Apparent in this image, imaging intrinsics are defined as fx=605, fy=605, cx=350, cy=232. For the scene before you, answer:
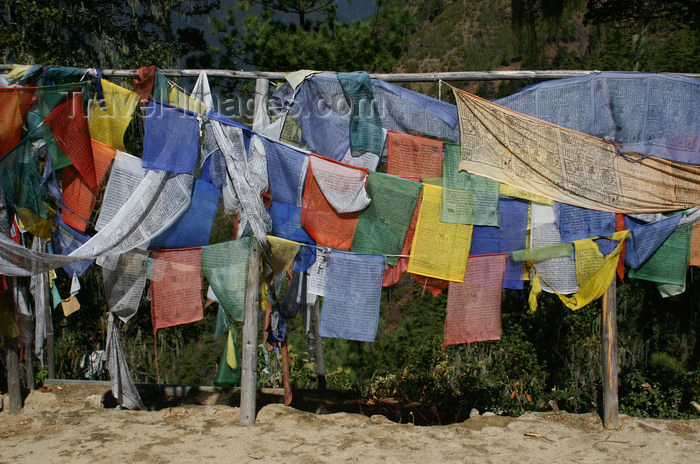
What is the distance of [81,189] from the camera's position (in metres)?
4.64

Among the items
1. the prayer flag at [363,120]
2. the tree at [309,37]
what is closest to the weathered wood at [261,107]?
the prayer flag at [363,120]

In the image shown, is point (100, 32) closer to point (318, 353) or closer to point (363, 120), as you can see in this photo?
point (318, 353)

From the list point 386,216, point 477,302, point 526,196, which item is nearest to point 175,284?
point 386,216

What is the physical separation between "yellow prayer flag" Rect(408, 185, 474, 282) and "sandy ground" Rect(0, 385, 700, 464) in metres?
1.26

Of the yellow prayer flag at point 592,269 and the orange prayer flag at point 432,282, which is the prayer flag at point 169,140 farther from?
the yellow prayer flag at point 592,269

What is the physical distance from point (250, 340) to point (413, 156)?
1.88m

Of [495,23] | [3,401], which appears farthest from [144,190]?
[495,23]

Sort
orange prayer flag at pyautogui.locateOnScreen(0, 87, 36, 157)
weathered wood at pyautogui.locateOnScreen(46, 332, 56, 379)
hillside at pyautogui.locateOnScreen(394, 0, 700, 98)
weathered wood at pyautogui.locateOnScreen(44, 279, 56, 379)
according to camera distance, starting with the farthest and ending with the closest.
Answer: hillside at pyautogui.locateOnScreen(394, 0, 700, 98)
weathered wood at pyautogui.locateOnScreen(46, 332, 56, 379)
weathered wood at pyautogui.locateOnScreen(44, 279, 56, 379)
orange prayer flag at pyautogui.locateOnScreen(0, 87, 36, 157)

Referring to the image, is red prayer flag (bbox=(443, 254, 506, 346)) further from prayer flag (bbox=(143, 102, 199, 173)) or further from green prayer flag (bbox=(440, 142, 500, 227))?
prayer flag (bbox=(143, 102, 199, 173))

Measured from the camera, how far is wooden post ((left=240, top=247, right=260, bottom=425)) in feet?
15.0

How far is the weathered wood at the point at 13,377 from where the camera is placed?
5.01 metres

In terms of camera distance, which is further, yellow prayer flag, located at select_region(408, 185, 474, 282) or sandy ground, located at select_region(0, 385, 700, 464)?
yellow prayer flag, located at select_region(408, 185, 474, 282)

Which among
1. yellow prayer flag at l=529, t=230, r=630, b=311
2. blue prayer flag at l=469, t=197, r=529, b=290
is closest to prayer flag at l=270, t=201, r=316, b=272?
blue prayer flag at l=469, t=197, r=529, b=290

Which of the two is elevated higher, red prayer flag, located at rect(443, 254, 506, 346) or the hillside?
the hillside
